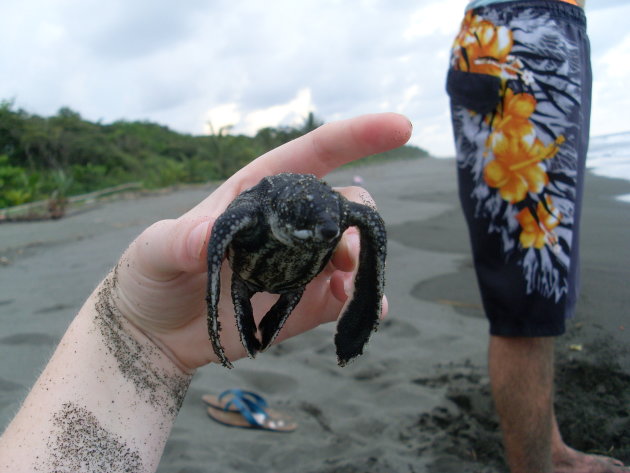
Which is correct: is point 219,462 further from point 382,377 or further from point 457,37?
point 457,37

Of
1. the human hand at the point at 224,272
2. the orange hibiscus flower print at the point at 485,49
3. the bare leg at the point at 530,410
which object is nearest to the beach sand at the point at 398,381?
the bare leg at the point at 530,410

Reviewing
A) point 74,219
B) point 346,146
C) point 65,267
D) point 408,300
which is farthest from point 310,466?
Answer: point 74,219

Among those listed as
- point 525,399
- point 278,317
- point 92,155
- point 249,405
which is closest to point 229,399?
point 249,405

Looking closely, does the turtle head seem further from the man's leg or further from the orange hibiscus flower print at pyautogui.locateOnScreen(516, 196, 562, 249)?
the man's leg

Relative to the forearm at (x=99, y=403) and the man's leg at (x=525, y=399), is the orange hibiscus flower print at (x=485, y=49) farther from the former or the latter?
the forearm at (x=99, y=403)

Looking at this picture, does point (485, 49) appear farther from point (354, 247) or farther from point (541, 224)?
point (354, 247)

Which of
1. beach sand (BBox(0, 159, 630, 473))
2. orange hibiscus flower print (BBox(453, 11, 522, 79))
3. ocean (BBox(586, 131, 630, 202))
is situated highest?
orange hibiscus flower print (BBox(453, 11, 522, 79))

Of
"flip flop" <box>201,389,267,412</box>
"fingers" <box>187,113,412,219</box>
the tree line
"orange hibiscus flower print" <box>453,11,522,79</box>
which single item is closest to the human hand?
"fingers" <box>187,113,412,219</box>
